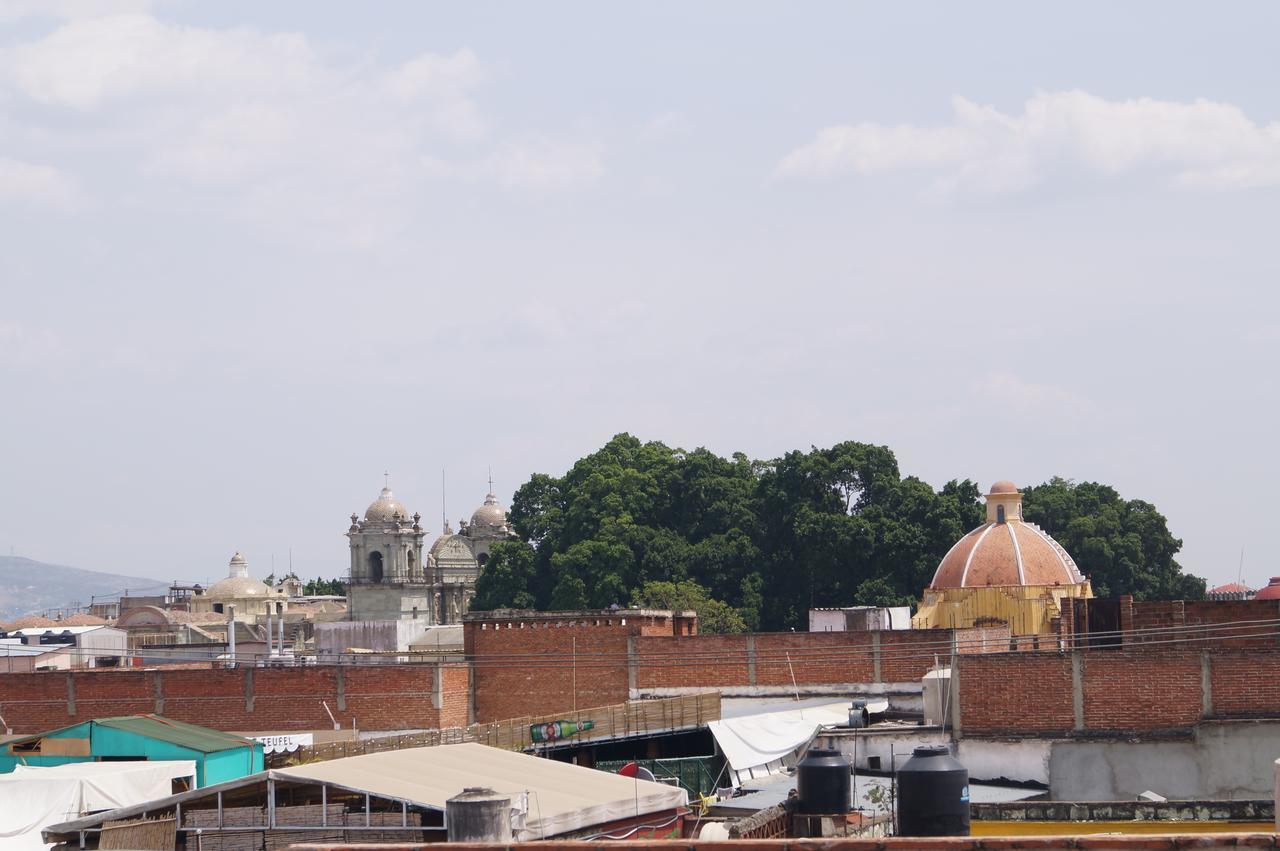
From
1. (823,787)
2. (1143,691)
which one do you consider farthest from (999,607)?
(823,787)

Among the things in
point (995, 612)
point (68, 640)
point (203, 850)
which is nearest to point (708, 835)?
point (203, 850)

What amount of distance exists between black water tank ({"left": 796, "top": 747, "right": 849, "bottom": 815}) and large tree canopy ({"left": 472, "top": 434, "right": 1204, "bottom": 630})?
58.0 metres

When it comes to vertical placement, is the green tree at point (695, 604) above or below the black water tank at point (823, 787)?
above

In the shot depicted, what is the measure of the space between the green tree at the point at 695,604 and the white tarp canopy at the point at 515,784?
53.2m

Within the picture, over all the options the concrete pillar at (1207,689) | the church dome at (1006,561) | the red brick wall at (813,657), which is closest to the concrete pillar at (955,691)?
the concrete pillar at (1207,689)

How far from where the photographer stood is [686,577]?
82.9 m

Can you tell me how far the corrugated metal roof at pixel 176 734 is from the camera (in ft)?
96.9

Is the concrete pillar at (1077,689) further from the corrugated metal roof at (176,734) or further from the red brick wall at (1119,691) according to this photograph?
the corrugated metal roof at (176,734)

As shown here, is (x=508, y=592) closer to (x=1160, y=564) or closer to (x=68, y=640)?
(x=68, y=640)

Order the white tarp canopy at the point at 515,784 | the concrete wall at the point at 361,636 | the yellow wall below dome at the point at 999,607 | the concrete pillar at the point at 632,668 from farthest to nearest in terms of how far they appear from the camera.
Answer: the concrete wall at the point at 361,636 → the yellow wall below dome at the point at 999,607 → the concrete pillar at the point at 632,668 → the white tarp canopy at the point at 515,784

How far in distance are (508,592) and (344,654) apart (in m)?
39.1

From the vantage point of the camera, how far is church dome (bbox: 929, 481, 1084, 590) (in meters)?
53.9

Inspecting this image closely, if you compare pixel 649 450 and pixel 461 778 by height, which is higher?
pixel 649 450

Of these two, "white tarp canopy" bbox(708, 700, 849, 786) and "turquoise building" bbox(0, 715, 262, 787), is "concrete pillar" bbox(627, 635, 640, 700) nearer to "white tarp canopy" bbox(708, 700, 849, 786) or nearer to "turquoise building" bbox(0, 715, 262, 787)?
"white tarp canopy" bbox(708, 700, 849, 786)
